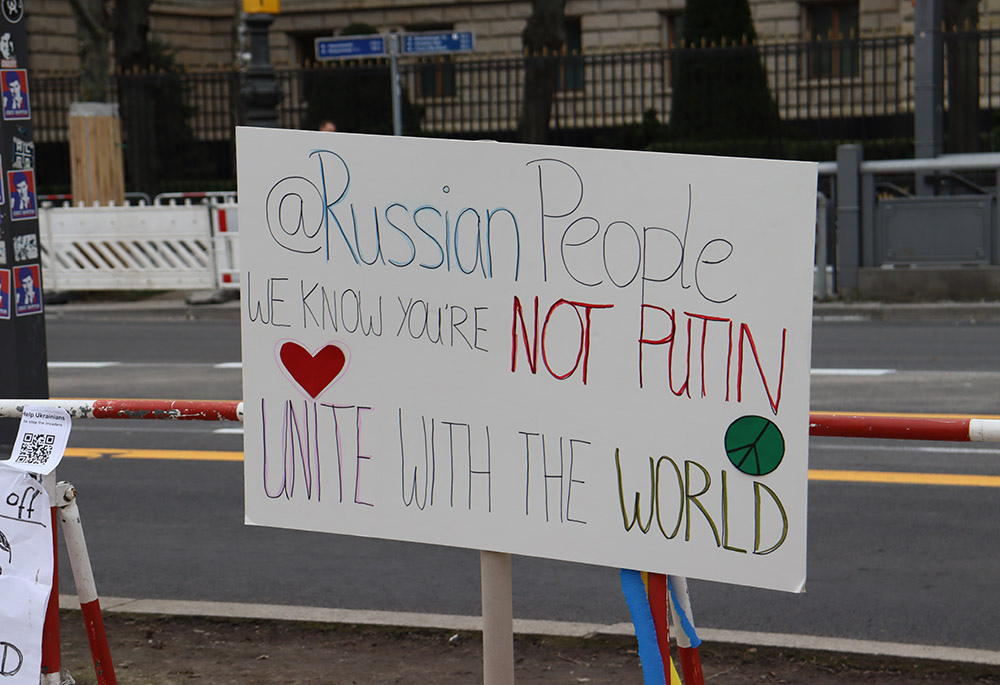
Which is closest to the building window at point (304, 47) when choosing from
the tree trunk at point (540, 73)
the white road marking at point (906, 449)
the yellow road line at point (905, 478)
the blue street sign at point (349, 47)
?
the tree trunk at point (540, 73)

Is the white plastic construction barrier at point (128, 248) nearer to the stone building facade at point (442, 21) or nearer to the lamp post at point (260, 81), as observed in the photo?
the lamp post at point (260, 81)

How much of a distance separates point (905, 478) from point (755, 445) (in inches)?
187

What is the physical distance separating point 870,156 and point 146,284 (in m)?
12.3

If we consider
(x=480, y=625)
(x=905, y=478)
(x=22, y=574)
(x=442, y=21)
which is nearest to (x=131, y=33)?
(x=442, y=21)

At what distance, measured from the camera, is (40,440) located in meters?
3.75

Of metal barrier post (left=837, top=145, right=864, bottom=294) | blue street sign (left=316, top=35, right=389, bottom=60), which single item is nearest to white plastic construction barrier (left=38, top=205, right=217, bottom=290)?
blue street sign (left=316, top=35, right=389, bottom=60)

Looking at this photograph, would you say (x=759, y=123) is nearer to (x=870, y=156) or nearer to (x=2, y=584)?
(x=870, y=156)

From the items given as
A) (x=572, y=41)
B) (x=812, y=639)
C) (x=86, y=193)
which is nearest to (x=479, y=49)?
(x=572, y=41)

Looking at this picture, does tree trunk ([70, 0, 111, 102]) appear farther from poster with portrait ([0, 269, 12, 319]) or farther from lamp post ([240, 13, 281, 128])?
poster with portrait ([0, 269, 12, 319])

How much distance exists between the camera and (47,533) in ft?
12.2

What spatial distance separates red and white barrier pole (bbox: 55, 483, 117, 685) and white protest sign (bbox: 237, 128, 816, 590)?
598mm

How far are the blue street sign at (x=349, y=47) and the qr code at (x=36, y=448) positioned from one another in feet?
47.0

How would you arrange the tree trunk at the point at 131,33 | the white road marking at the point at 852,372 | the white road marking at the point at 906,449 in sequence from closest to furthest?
the white road marking at the point at 906,449
the white road marking at the point at 852,372
the tree trunk at the point at 131,33

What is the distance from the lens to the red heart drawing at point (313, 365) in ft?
11.2
